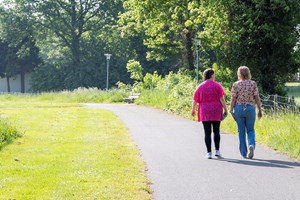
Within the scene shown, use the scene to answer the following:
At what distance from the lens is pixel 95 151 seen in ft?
41.7

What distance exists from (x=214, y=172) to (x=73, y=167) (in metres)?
2.51

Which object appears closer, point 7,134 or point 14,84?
point 7,134

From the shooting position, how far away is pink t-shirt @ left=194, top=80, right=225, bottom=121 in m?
11.6

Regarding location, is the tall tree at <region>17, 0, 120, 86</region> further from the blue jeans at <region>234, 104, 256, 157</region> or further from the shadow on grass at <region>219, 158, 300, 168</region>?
the shadow on grass at <region>219, 158, 300, 168</region>

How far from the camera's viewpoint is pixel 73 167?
1048 cm

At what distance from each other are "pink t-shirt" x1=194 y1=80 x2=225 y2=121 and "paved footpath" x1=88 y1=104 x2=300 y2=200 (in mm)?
846

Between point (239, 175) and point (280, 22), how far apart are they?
15624 mm

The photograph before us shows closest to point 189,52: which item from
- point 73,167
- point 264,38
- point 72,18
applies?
point 264,38

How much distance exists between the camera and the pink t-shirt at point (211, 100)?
11.6 metres

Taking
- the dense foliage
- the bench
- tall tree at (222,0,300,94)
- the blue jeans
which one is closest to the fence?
tall tree at (222,0,300,94)

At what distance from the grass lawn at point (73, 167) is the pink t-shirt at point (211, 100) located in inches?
63.8

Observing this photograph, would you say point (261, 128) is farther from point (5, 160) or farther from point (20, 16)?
point (20, 16)

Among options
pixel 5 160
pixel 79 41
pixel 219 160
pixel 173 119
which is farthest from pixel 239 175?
pixel 79 41

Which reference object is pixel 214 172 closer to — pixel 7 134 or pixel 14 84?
pixel 7 134
